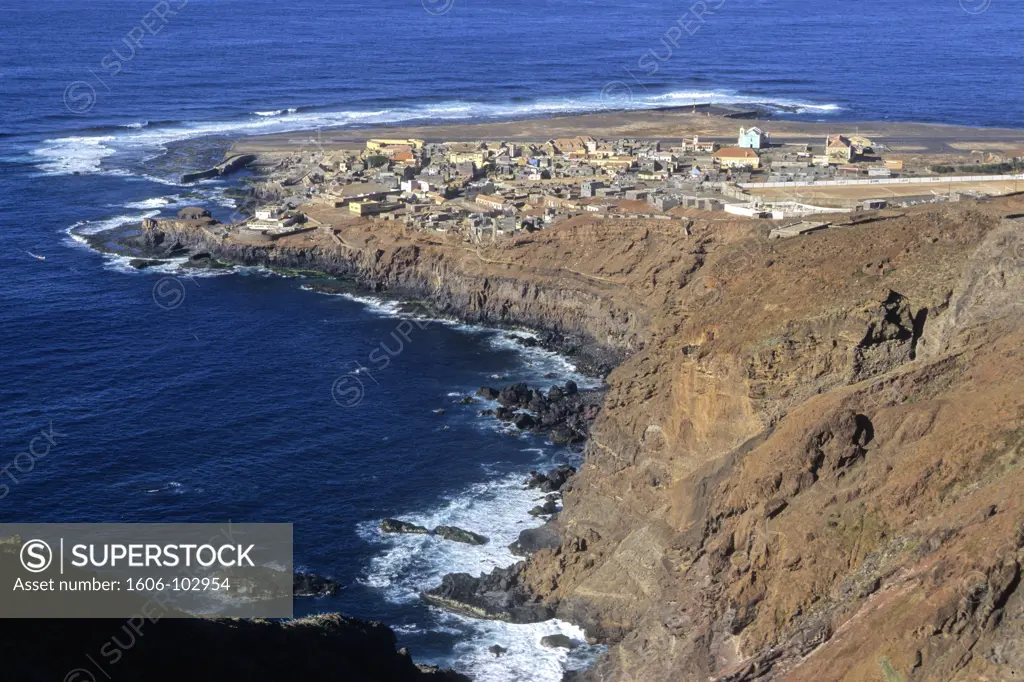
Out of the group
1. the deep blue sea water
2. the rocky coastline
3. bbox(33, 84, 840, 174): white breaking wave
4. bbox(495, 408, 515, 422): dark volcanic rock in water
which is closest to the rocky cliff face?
the rocky coastline

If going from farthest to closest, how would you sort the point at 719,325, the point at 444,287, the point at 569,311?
the point at 444,287 → the point at 569,311 → the point at 719,325

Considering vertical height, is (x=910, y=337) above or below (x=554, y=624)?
above

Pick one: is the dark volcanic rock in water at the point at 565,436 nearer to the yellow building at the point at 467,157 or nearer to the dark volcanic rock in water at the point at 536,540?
the dark volcanic rock in water at the point at 536,540

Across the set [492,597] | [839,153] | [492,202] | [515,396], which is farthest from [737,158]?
[492,597]

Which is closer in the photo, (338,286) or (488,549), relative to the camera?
(488,549)

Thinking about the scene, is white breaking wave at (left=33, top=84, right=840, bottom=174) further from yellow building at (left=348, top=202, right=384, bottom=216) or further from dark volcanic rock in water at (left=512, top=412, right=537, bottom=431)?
dark volcanic rock in water at (left=512, top=412, right=537, bottom=431)

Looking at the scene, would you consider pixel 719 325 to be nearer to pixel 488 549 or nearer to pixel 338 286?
pixel 488 549

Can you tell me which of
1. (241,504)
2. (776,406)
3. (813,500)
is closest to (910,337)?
(776,406)
